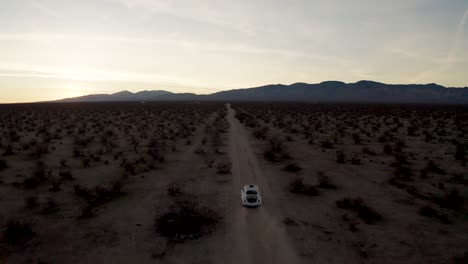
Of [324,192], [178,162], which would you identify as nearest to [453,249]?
[324,192]

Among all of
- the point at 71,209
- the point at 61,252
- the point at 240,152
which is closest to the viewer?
the point at 61,252

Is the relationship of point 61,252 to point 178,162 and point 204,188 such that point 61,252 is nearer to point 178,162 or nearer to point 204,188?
point 204,188

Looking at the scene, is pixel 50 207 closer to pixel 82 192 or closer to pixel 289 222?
pixel 82 192

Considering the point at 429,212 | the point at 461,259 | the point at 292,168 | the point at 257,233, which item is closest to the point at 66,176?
the point at 257,233

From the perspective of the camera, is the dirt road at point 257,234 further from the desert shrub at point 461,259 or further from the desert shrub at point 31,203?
the desert shrub at point 31,203

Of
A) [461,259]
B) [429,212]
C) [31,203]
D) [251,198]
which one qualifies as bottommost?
[461,259]

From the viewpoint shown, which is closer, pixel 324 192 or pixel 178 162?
pixel 324 192

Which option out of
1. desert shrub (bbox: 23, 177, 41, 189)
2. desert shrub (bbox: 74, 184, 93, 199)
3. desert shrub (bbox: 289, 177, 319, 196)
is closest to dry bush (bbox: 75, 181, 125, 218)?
desert shrub (bbox: 74, 184, 93, 199)
